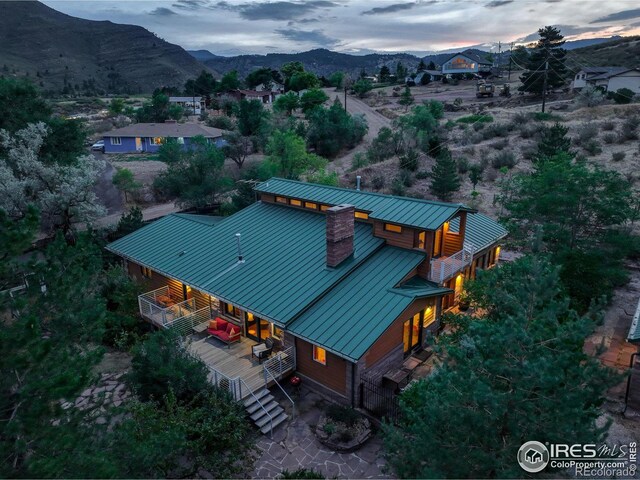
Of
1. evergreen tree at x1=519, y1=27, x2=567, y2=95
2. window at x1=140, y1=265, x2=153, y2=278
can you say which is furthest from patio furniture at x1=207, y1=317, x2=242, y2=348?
evergreen tree at x1=519, y1=27, x2=567, y2=95

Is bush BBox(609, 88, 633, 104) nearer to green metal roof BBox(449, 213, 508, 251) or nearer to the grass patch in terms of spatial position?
the grass patch

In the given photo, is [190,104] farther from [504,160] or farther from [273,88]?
[504,160]

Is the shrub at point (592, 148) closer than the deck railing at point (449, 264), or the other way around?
the deck railing at point (449, 264)

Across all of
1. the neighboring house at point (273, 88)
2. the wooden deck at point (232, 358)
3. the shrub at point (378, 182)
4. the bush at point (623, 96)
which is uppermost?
the neighboring house at point (273, 88)

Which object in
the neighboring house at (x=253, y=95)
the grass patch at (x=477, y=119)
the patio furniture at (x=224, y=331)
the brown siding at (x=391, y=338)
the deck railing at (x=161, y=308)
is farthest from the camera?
the neighboring house at (x=253, y=95)

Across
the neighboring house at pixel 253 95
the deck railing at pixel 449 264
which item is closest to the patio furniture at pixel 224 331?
the deck railing at pixel 449 264

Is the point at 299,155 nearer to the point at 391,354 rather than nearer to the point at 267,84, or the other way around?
the point at 391,354

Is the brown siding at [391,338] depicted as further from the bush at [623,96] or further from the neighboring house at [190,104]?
the neighboring house at [190,104]
